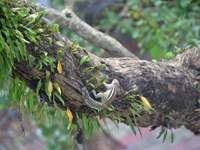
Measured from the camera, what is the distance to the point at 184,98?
182cm

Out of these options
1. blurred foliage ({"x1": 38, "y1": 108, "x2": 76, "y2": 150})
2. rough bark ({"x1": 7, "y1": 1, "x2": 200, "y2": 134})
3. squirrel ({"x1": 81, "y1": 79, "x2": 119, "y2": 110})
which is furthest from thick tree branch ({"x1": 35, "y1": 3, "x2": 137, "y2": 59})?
blurred foliage ({"x1": 38, "y1": 108, "x2": 76, "y2": 150})

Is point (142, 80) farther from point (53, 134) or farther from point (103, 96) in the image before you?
point (53, 134)

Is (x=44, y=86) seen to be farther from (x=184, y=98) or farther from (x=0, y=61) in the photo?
(x=184, y=98)

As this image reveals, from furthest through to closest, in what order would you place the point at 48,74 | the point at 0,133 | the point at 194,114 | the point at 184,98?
the point at 0,133 → the point at 194,114 → the point at 184,98 → the point at 48,74

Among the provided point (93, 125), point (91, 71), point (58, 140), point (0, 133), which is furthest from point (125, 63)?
point (0, 133)

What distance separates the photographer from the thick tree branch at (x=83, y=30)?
2.26m

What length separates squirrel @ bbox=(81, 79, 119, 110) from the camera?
1.40 metres

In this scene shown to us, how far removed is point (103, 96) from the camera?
1432 millimetres

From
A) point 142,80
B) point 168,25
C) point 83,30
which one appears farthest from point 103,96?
point 168,25

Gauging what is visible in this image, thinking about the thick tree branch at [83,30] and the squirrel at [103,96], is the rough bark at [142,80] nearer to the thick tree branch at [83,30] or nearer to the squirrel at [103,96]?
the squirrel at [103,96]

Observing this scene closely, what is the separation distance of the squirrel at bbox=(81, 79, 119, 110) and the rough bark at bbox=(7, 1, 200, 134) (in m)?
0.03

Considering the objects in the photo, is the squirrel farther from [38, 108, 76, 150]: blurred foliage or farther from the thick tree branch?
[38, 108, 76, 150]: blurred foliage

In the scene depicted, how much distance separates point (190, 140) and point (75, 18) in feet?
10.1

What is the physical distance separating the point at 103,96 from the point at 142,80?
35 centimetres
